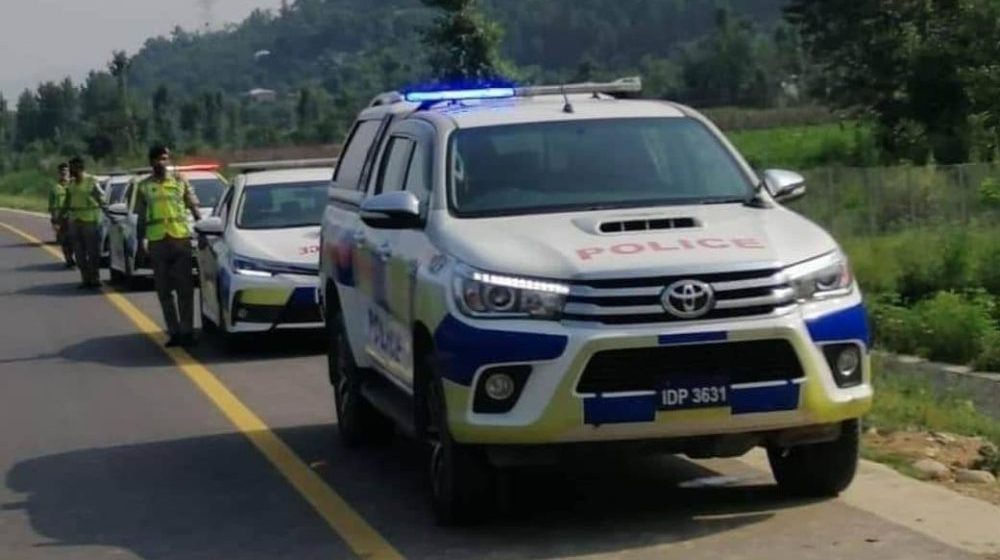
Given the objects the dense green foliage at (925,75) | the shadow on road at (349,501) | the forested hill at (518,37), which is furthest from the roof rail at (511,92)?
the forested hill at (518,37)

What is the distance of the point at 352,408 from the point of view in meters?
11.8

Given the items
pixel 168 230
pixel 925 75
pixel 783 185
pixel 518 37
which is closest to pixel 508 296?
pixel 783 185

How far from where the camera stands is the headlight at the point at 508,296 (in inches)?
334

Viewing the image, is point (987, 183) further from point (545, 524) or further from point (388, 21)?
point (388, 21)

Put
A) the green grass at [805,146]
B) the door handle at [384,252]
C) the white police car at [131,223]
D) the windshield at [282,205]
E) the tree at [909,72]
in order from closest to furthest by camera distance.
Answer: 1. the door handle at [384,252]
2. the windshield at [282,205]
3. the white police car at [131,223]
4. the tree at [909,72]
5. the green grass at [805,146]

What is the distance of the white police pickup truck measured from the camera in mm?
8461

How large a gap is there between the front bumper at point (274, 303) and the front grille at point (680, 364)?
29.1 feet

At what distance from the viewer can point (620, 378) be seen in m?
8.48

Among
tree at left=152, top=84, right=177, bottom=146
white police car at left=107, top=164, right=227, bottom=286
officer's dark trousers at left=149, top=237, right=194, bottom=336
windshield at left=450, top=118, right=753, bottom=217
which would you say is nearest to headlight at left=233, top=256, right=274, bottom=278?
officer's dark trousers at left=149, top=237, right=194, bottom=336

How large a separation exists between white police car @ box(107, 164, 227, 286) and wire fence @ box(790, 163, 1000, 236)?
786 cm

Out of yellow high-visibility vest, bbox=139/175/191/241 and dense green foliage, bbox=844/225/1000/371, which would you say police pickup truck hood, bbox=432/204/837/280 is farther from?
yellow high-visibility vest, bbox=139/175/191/241

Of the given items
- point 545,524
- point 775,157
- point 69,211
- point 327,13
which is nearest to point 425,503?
point 545,524

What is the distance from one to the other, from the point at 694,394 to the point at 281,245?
958 centimetres

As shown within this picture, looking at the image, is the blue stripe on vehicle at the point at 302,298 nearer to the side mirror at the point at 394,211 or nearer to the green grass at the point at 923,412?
the green grass at the point at 923,412
